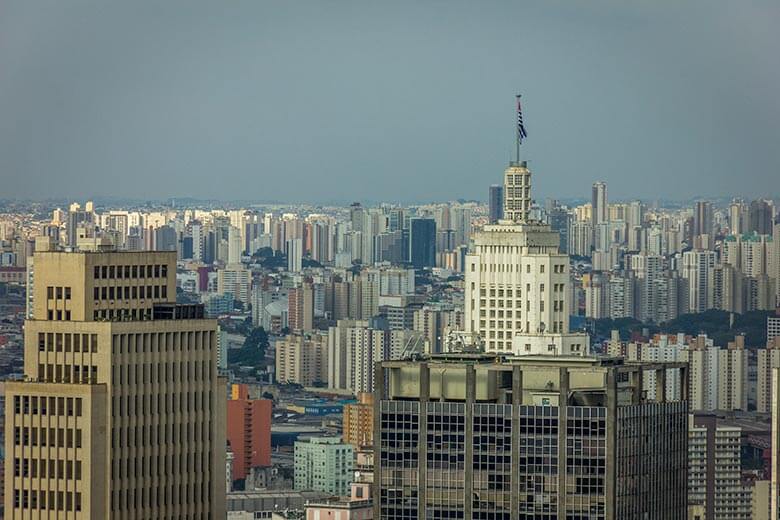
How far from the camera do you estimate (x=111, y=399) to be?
20328 mm

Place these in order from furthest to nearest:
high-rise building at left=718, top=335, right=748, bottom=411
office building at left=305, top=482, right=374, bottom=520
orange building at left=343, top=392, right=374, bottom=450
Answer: orange building at left=343, top=392, right=374, bottom=450 → high-rise building at left=718, top=335, right=748, bottom=411 → office building at left=305, top=482, right=374, bottom=520

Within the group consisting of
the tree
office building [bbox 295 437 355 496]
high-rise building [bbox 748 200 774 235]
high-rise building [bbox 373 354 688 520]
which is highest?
high-rise building [bbox 748 200 774 235]

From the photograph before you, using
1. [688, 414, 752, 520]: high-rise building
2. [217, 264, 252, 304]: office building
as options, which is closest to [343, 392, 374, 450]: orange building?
[688, 414, 752, 520]: high-rise building

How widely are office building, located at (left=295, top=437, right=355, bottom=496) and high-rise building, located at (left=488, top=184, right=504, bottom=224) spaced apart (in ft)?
15.5

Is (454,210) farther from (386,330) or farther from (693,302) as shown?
(386,330)

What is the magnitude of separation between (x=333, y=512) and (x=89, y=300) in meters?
12.9

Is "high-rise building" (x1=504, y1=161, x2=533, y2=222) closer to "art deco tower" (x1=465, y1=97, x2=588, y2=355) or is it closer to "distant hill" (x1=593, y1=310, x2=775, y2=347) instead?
"art deco tower" (x1=465, y1=97, x2=588, y2=355)

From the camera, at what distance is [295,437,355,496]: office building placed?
129 ft

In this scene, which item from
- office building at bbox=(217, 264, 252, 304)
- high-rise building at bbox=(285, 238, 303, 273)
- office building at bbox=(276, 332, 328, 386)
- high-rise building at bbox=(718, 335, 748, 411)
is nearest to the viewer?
high-rise building at bbox=(718, 335, 748, 411)

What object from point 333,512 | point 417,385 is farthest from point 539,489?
point 333,512

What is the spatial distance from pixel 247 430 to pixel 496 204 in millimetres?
10558

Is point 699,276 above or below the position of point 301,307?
above

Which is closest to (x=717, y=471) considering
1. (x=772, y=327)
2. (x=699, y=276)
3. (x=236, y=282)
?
(x=772, y=327)

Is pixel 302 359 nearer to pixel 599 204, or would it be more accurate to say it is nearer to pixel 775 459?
pixel 599 204
